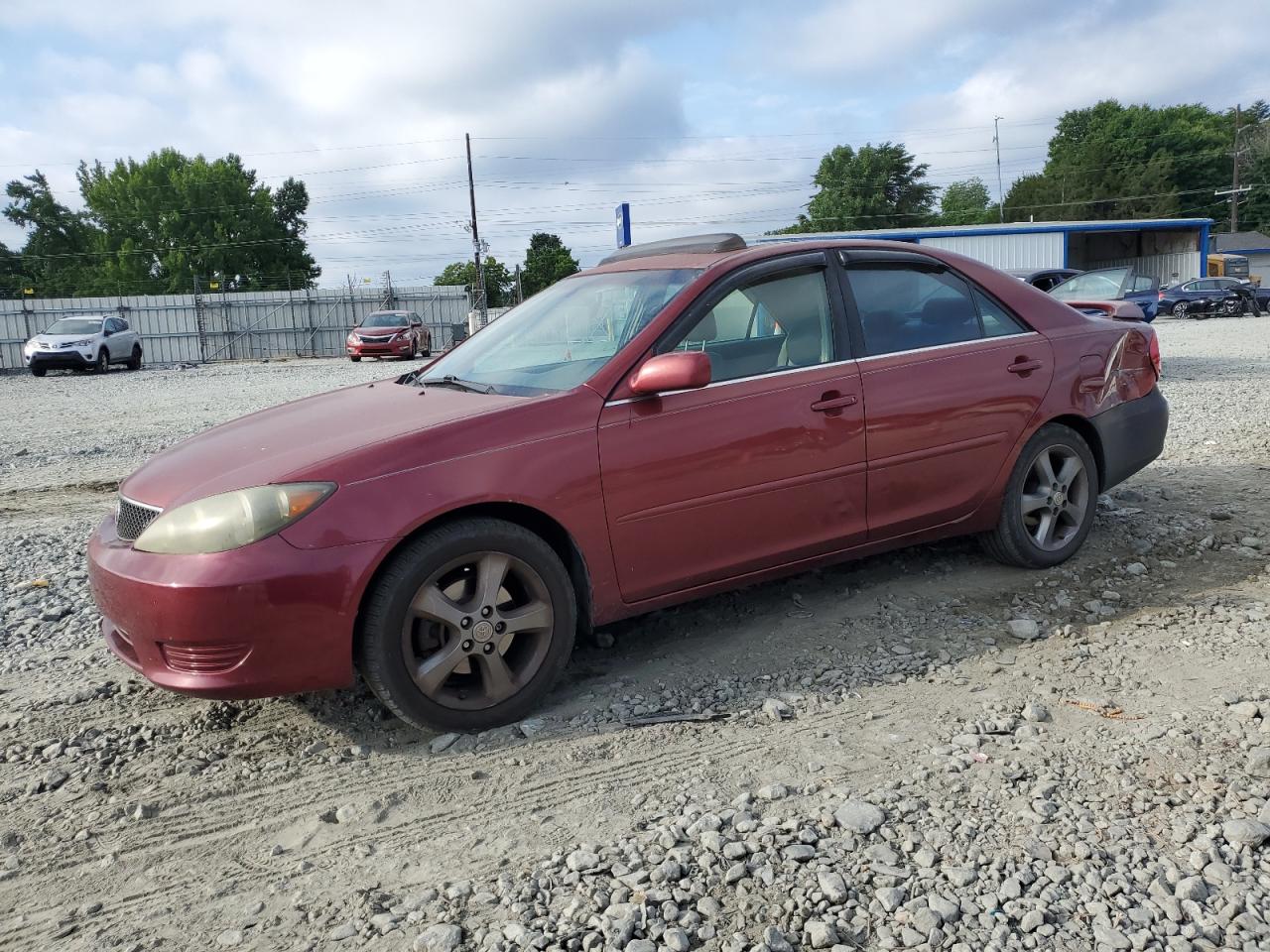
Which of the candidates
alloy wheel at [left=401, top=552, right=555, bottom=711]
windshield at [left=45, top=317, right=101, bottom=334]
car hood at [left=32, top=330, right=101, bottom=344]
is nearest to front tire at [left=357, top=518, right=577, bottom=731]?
alloy wheel at [left=401, top=552, right=555, bottom=711]

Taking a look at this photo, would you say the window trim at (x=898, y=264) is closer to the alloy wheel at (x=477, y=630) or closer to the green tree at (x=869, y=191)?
the alloy wheel at (x=477, y=630)

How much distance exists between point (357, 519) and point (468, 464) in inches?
15.8

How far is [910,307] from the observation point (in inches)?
173

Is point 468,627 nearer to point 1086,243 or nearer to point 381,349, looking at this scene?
point 381,349

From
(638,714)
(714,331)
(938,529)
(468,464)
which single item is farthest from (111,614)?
(938,529)

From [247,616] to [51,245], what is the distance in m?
86.4

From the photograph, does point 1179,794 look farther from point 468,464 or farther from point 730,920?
point 468,464

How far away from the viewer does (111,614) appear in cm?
329

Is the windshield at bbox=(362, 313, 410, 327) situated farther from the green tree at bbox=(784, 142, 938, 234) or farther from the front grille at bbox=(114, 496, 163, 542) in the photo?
the green tree at bbox=(784, 142, 938, 234)

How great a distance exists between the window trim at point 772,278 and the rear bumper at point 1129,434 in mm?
1492

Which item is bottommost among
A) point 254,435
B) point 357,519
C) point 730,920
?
point 730,920

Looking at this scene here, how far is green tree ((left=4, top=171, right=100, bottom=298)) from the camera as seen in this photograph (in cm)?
7381

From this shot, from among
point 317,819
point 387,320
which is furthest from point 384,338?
point 317,819

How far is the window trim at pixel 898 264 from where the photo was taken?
4203 mm
